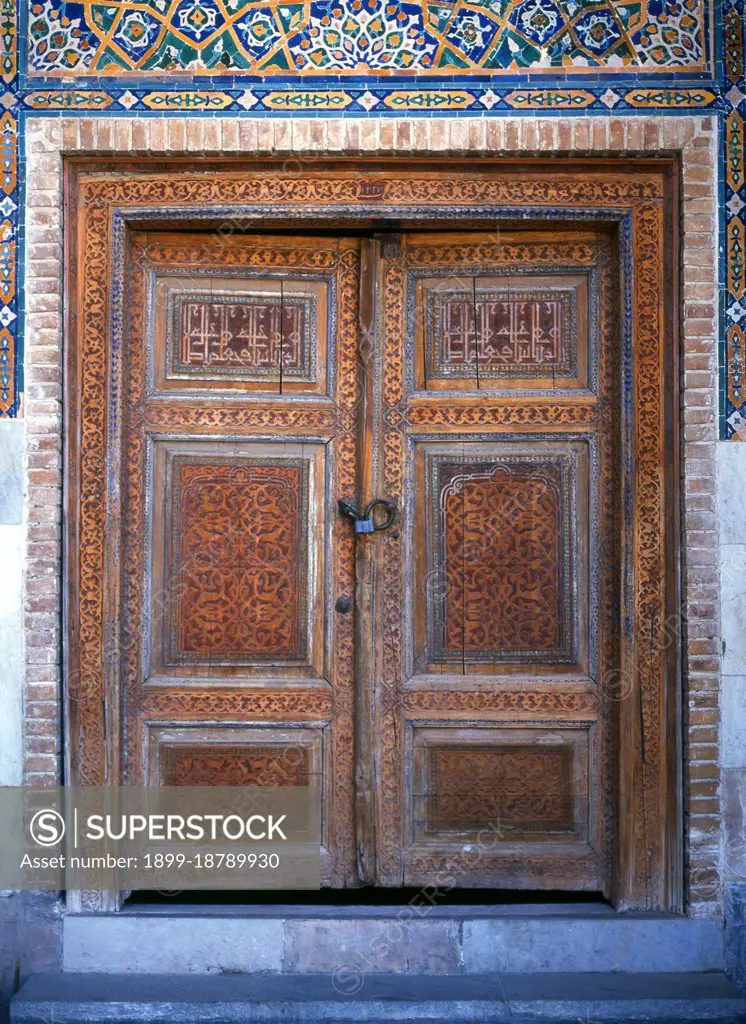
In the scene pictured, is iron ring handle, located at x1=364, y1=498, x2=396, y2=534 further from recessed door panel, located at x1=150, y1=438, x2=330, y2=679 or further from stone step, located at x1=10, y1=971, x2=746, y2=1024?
stone step, located at x1=10, y1=971, x2=746, y2=1024

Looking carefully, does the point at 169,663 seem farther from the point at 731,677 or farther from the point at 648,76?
the point at 648,76

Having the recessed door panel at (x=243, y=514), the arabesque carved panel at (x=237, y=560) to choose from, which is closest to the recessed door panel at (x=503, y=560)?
the recessed door panel at (x=243, y=514)

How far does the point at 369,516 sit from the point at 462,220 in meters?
1.12

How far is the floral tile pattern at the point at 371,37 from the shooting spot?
11.9ft

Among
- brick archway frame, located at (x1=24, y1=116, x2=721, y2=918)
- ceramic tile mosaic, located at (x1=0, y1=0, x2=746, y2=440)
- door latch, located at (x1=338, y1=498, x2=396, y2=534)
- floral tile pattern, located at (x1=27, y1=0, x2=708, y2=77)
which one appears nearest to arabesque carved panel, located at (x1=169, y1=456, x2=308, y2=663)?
door latch, located at (x1=338, y1=498, x2=396, y2=534)

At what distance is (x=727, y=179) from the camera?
3.58 metres

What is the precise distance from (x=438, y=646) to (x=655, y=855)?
1.06 metres

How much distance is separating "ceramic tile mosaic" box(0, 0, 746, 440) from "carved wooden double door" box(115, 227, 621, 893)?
45 centimetres

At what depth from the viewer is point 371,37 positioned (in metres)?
3.62

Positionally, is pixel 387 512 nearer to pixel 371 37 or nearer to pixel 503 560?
pixel 503 560

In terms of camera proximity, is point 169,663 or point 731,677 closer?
point 731,677

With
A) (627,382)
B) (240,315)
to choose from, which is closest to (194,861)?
→ (240,315)

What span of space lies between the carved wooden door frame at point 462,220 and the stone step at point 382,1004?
1.03 feet

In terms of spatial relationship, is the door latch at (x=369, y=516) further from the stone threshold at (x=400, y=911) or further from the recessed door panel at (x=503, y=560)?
the stone threshold at (x=400, y=911)
